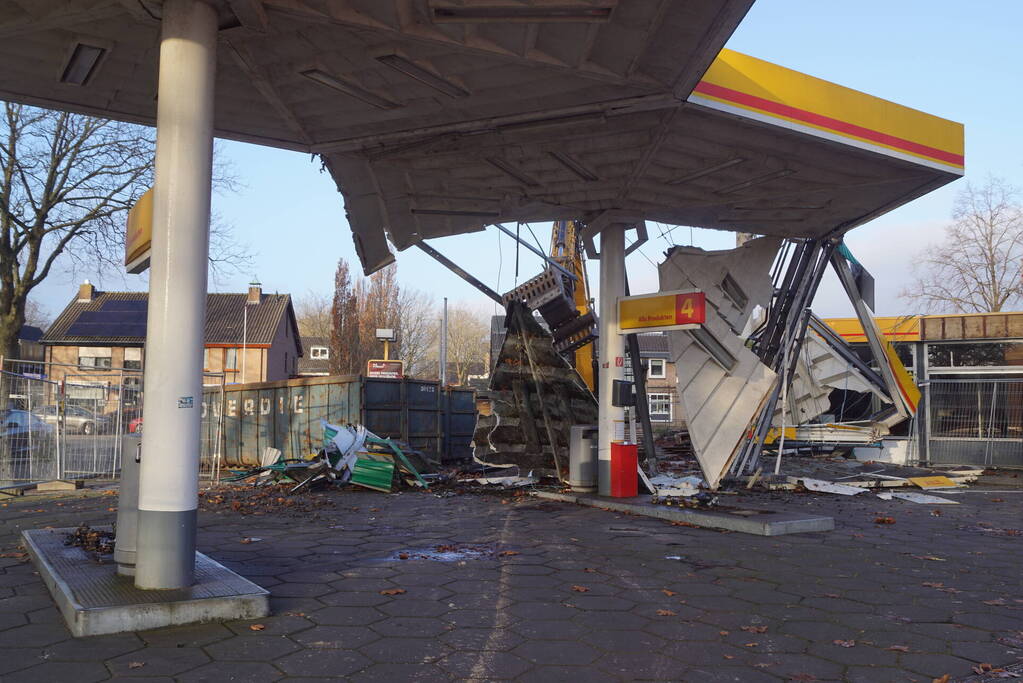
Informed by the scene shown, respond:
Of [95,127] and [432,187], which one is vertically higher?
[95,127]

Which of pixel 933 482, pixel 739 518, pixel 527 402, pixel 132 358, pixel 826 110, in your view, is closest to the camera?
Result: pixel 826 110

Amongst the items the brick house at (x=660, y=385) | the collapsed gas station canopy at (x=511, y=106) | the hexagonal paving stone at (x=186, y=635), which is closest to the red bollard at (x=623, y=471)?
the collapsed gas station canopy at (x=511, y=106)

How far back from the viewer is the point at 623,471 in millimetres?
12383

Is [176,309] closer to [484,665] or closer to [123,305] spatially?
[484,665]

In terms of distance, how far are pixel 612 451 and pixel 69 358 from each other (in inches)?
2019

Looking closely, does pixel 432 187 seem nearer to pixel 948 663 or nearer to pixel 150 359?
pixel 150 359

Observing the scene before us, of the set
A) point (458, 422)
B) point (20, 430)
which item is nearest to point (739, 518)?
point (20, 430)

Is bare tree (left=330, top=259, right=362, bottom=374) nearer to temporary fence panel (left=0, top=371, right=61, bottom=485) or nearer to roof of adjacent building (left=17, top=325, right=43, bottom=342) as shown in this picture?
temporary fence panel (left=0, top=371, right=61, bottom=485)

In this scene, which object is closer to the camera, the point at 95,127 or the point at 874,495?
the point at 874,495

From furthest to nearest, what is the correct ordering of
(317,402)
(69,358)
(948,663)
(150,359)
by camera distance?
(69,358) → (317,402) → (150,359) → (948,663)

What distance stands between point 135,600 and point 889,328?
999 inches

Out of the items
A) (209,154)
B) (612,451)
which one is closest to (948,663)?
(209,154)

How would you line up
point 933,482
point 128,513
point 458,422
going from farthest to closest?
point 458,422 < point 933,482 < point 128,513

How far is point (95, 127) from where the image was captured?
87.0 feet
